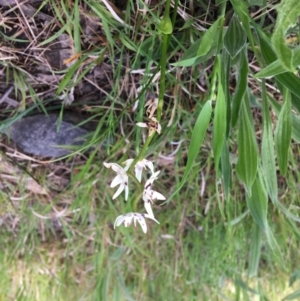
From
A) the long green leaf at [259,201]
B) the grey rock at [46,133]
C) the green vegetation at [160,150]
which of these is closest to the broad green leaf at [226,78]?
the green vegetation at [160,150]

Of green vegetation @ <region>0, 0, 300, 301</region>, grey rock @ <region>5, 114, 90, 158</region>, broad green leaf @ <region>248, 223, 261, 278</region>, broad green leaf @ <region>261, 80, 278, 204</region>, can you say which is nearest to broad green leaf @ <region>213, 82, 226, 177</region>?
green vegetation @ <region>0, 0, 300, 301</region>

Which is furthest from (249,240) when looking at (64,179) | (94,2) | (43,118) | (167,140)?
(94,2)

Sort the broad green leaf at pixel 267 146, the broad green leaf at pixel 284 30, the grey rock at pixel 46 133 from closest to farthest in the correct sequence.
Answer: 1. the broad green leaf at pixel 284 30
2. the broad green leaf at pixel 267 146
3. the grey rock at pixel 46 133

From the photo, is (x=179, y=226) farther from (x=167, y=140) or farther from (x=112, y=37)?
(x=112, y=37)

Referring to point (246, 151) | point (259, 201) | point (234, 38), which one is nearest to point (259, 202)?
point (259, 201)

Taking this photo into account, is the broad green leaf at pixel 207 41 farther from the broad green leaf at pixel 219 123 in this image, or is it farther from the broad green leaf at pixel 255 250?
the broad green leaf at pixel 255 250

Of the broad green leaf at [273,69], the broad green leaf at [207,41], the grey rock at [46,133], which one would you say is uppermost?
the broad green leaf at [273,69]
